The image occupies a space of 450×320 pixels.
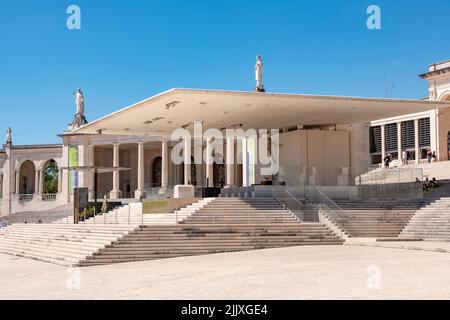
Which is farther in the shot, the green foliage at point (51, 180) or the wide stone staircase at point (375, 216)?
the green foliage at point (51, 180)

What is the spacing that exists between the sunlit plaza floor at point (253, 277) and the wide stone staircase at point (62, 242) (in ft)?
3.68

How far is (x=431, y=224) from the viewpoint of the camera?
26.1m

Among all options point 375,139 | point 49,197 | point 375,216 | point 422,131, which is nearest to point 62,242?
point 375,216

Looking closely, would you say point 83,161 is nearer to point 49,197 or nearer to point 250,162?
point 49,197

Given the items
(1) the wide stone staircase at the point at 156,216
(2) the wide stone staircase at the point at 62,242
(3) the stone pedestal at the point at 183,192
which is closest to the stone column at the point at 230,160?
(1) the wide stone staircase at the point at 156,216

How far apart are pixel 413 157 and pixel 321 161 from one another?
2436cm

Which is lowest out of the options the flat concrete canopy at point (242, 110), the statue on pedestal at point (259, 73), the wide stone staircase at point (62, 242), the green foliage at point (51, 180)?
the wide stone staircase at point (62, 242)

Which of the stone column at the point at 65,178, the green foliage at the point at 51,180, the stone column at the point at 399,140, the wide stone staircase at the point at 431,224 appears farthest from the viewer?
the green foliage at the point at 51,180

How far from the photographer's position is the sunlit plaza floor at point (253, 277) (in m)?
11.8

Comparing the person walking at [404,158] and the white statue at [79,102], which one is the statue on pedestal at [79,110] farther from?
the person walking at [404,158]

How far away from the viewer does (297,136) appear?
35.5 meters

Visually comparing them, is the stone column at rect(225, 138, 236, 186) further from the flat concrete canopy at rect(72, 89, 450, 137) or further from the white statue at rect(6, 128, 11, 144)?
the white statue at rect(6, 128, 11, 144)

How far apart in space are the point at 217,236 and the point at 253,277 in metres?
8.03
